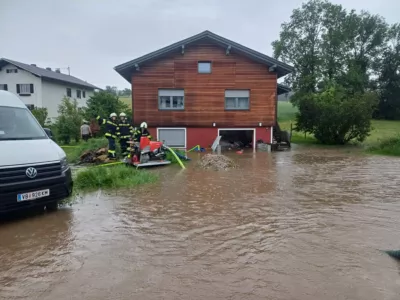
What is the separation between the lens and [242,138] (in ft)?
70.6

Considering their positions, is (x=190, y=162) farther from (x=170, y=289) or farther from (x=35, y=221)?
(x=170, y=289)

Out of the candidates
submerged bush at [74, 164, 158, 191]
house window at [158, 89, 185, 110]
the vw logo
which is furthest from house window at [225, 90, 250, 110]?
the vw logo

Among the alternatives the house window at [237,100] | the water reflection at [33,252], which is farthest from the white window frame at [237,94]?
the water reflection at [33,252]

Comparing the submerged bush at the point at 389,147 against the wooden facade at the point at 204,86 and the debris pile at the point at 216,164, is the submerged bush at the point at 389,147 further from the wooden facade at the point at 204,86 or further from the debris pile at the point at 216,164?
the debris pile at the point at 216,164

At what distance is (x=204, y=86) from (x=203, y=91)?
0.93 ft

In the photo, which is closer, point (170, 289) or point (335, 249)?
point (170, 289)

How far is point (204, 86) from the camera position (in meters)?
19.0

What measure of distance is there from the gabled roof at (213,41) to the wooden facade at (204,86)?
0.84 feet

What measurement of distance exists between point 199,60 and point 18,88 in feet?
76.9

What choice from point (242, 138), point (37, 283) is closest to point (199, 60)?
point (242, 138)

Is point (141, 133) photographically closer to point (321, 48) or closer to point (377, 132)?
point (377, 132)

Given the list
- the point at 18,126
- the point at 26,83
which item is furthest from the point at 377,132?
the point at 26,83

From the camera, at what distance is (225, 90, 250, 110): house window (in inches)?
757

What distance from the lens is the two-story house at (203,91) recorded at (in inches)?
739
